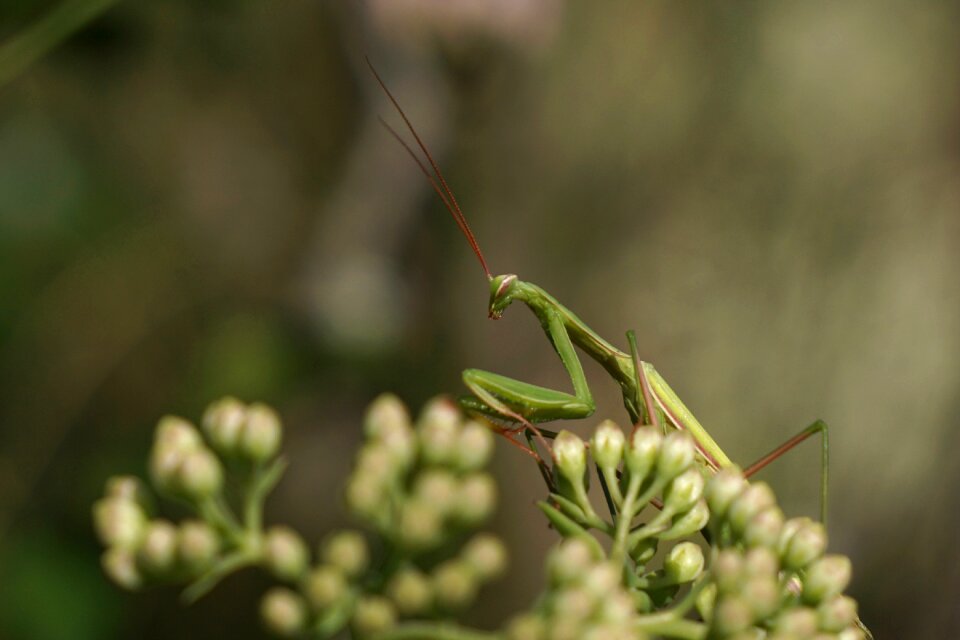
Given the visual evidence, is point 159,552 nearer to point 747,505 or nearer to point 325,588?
point 325,588

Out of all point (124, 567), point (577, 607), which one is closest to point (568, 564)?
point (577, 607)

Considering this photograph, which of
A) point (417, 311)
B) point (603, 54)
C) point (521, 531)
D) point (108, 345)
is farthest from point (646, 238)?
point (108, 345)

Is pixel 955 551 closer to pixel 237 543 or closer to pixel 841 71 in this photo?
pixel 841 71

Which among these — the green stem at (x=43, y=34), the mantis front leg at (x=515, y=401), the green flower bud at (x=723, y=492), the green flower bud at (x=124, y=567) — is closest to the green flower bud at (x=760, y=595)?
the green flower bud at (x=723, y=492)

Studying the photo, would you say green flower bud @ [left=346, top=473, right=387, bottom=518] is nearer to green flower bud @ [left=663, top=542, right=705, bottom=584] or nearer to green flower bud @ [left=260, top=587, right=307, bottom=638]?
green flower bud @ [left=260, top=587, right=307, bottom=638]

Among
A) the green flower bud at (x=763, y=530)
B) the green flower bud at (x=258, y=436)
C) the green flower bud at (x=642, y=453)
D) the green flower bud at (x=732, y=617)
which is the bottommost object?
the green flower bud at (x=732, y=617)

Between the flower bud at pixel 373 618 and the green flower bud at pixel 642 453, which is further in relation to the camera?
the green flower bud at pixel 642 453

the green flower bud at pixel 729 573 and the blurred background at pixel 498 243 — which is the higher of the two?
→ the blurred background at pixel 498 243

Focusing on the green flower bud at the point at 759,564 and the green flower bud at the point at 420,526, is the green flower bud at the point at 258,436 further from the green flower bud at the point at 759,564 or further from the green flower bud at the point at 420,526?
the green flower bud at the point at 759,564
